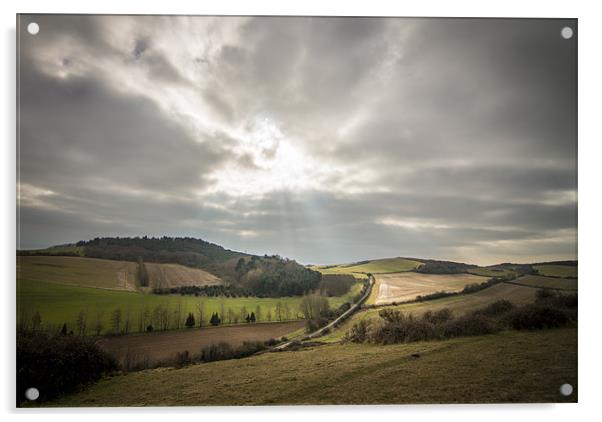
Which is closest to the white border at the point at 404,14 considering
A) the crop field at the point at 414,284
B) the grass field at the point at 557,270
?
the grass field at the point at 557,270

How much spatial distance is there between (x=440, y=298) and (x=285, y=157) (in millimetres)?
2350

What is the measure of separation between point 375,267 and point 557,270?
1951mm

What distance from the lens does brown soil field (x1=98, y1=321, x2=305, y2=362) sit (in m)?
3.95

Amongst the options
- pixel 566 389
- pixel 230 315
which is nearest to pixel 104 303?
pixel 230 315

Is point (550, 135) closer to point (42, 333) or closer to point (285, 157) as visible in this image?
point (285, 157)

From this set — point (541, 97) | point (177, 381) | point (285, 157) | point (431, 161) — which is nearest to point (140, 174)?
point (285, 157)

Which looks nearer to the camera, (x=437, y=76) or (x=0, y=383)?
(x=0, y=383)

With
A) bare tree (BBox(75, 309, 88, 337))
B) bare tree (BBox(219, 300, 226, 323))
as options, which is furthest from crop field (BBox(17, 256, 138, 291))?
bare tree (BBox(219, 300, 226, 323))

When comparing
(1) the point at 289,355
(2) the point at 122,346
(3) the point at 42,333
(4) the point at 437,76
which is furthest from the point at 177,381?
(4) the point at 437,76

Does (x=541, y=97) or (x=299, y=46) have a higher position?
(x=299, y=46)

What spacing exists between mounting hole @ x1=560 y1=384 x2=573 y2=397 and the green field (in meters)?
2.33

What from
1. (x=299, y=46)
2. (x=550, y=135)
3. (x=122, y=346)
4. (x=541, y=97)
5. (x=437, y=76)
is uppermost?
(x=299, y=46)

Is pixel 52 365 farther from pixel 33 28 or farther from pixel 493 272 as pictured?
pixel 493 272

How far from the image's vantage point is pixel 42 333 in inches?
150
